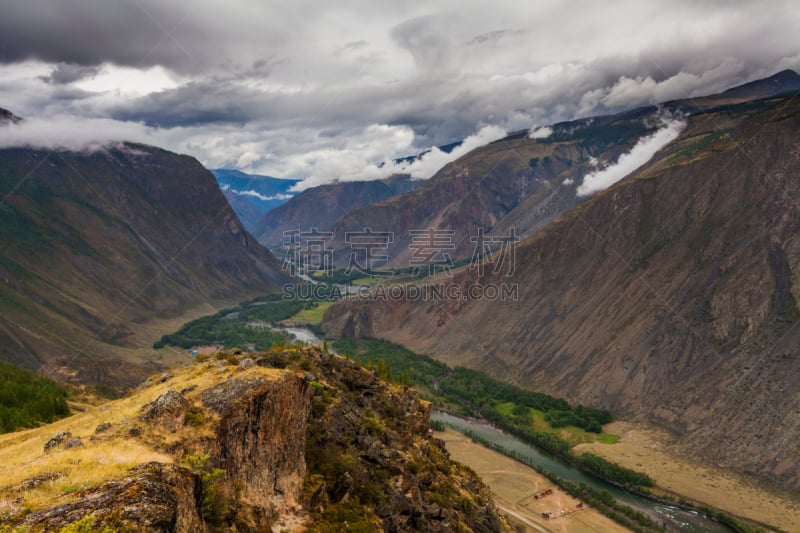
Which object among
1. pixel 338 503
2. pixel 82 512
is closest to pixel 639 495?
pixel 338 503

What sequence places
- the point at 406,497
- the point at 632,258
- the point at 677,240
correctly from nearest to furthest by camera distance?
the point at 406,497 → the point at 677,240 → the point at 632,258

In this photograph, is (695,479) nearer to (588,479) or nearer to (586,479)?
(588,479)

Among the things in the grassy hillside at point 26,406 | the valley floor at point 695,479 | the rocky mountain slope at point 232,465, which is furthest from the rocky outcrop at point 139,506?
the valley floor at point 695,479

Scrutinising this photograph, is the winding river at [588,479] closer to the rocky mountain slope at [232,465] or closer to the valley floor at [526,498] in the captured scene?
the valley floor at [526,498]

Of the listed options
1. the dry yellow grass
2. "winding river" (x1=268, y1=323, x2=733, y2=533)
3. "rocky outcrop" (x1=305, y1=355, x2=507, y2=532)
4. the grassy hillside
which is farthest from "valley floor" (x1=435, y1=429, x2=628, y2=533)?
the dry yellow grass

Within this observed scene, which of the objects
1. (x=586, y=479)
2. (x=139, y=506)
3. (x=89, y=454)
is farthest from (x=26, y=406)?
(x=586, y=479)

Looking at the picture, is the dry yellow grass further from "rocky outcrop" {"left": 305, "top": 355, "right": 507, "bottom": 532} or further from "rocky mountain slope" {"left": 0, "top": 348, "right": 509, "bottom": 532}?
"rocky outcrop" {"left": 305, "top": 355, "right": 507, "bottom": 532}

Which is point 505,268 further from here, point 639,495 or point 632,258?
point 639,495
